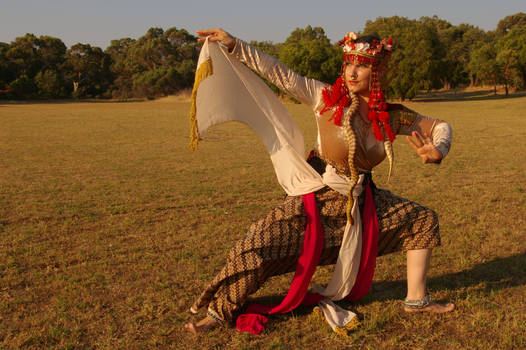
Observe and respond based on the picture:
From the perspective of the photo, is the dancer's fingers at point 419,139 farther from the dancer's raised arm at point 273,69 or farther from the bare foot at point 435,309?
the bare foot at point 435,309

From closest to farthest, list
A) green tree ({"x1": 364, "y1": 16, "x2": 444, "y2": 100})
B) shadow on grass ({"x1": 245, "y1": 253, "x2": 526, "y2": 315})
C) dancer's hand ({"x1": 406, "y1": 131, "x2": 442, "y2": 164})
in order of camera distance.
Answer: dancer's hand ({"x1": 406, "y1": 131, "x2": 442, "y2": 164}) < shadow on grass ({"x1": 245, "y1": 253, "x2": 526, "y2": 315}) < green tree ({"x1": 364, "y1": 16, "x2": 444, "y2": 100})

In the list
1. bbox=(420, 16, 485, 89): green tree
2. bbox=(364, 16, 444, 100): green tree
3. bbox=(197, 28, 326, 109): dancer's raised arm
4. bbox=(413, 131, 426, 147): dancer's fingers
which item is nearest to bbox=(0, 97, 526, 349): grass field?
bbox=(197, 28, 326, 109): dancer's raised arm

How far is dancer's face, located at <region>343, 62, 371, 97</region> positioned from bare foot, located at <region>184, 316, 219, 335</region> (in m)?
1.89

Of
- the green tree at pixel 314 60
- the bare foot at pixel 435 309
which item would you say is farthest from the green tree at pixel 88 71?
the bare foot at pixel 435 309

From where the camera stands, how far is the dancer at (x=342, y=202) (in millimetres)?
3131

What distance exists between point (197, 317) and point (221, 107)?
1598 mm

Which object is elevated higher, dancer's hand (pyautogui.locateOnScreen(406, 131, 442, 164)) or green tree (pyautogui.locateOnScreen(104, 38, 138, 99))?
green tree (pyautogui.locateOnScreen(104, 38, 138, 99))

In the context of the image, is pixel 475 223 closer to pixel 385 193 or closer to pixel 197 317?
pixel 385 193

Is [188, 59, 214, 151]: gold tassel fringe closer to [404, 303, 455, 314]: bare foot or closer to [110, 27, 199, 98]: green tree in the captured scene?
[404, 303, 455, 314]: bare foot

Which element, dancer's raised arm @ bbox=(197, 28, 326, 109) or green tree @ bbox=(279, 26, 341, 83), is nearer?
dancer's raised arm @ bbox=(197, 28, 326, 109)

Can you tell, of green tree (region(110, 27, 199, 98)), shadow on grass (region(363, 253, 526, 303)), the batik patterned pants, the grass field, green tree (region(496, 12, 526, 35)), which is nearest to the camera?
the batik patterned pants

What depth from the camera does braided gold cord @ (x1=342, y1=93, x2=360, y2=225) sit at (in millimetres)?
3104

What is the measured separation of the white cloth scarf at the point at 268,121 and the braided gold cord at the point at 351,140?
0.50 ft

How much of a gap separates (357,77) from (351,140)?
45cm
